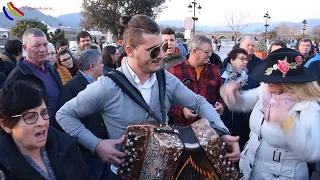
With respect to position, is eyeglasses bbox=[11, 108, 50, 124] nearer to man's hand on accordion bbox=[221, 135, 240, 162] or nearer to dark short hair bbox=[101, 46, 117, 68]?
man's hand on accordion bbox=[221, 135, 240, 162]

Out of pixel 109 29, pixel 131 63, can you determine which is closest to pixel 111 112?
pixel 131 63

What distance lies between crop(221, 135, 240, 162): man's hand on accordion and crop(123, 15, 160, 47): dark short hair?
3.08ft

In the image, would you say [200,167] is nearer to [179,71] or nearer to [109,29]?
[179,71]

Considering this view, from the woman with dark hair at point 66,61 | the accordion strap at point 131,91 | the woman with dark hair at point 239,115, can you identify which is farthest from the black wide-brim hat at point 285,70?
the woman with dark hair at point 66,61

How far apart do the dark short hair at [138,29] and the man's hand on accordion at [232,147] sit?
939 mm

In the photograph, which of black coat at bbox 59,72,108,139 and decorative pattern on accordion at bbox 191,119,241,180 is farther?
black coat at bbox 59,72,108,139

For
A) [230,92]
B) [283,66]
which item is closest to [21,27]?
[230,92]

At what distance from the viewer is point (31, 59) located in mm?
4145

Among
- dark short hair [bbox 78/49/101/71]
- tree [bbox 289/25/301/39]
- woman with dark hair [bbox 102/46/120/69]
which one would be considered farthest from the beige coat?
tree [bbox 289/25/301/39]

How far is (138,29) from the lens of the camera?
239 centimetres

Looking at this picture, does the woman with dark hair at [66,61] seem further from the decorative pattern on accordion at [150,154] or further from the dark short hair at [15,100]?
the decorative pattern on accordion at [150,154]

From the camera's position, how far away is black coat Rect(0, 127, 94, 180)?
196 centimetres

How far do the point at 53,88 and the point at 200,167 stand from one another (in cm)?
251

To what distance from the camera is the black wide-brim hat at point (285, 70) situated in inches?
99.7
